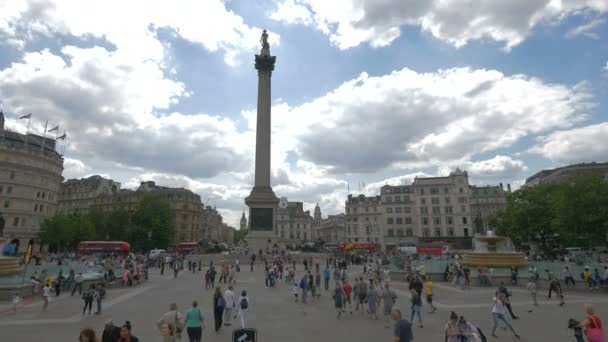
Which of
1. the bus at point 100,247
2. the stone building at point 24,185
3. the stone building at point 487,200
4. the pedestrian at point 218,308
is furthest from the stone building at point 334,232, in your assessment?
the pedestrian at point 218,308

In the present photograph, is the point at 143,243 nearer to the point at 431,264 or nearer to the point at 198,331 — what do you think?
the point at 431,264

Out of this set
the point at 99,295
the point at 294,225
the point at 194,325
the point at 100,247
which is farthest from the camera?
the point at 294,225

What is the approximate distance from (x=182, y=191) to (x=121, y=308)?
9621 centimetres

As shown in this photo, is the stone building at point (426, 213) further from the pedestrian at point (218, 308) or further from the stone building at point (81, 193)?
the stone building at point (81, 193)

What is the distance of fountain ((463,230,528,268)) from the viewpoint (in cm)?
2825

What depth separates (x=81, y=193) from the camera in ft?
355

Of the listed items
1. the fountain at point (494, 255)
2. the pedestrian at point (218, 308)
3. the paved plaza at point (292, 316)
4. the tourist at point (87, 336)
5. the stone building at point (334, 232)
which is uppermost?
the stone building at point (334, 232)

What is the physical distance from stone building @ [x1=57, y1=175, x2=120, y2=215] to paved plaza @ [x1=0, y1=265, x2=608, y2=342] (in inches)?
3828

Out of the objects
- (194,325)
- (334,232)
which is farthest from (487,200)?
(194,325)

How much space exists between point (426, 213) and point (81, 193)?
10200 cm

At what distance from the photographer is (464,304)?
18.9 m

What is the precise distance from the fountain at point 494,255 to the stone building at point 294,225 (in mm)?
108248

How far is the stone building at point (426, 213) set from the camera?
283ft

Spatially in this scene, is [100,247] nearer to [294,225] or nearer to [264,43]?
[264,43]
